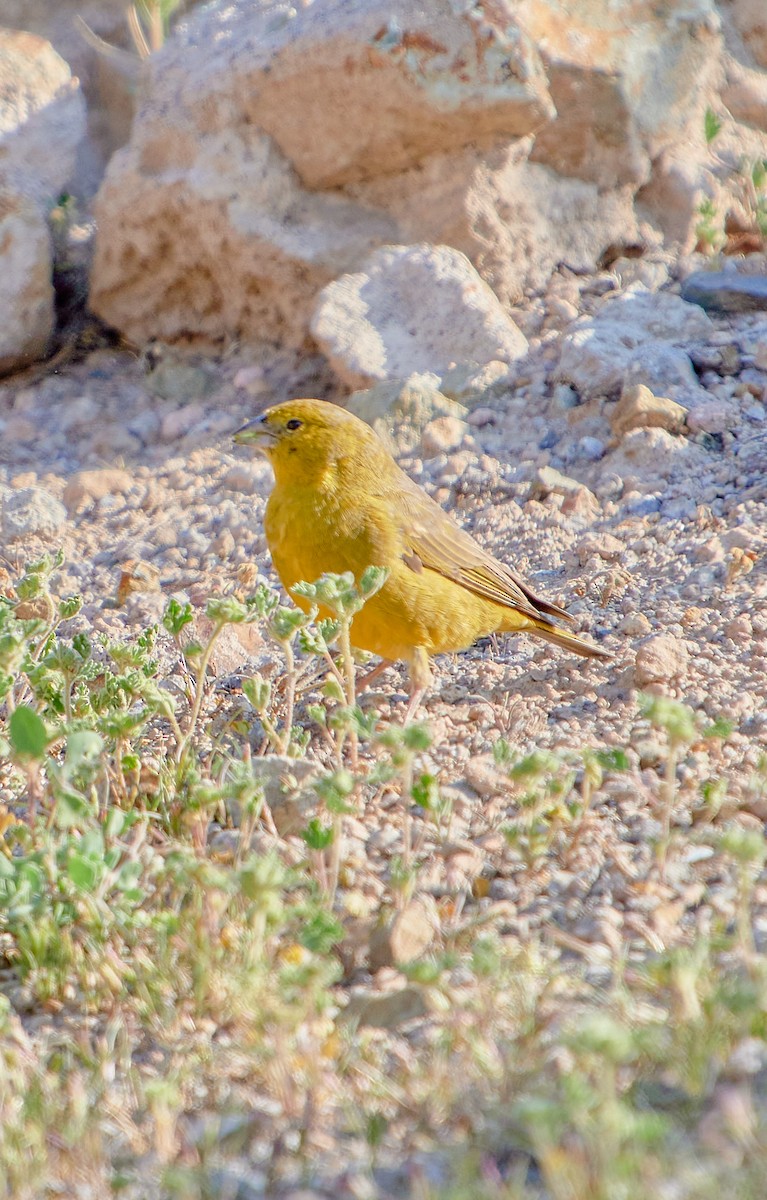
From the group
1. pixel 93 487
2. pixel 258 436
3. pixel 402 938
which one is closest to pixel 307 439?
pixel 258 436

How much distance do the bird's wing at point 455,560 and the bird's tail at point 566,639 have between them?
5cm

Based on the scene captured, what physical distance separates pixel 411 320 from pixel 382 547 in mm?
2558

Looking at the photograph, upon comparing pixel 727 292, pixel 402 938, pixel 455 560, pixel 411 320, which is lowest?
pixel 455 560

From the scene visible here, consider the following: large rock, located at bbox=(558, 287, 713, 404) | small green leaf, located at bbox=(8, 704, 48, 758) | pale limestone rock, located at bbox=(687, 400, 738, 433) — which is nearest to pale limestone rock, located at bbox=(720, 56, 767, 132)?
large rock, located at bbox=(558, 287, 713, 404)

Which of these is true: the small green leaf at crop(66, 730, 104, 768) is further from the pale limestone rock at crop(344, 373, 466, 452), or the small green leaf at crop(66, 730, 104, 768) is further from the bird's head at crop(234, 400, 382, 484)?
the pale limestone rock at crop(344, 373, 466, 452)

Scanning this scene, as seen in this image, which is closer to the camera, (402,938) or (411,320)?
(402,938)

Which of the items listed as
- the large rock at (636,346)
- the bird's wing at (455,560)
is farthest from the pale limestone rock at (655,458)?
the bird's wing at (455,560)

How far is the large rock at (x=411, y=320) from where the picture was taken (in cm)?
686

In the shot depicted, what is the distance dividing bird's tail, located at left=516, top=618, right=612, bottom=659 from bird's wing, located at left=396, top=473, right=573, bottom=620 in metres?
0.05

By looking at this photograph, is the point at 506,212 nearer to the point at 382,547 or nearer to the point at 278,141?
the point at 278,141

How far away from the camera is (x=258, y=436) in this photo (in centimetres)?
524

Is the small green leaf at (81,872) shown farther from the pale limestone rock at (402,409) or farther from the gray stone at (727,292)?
the gray stone at (727,292)

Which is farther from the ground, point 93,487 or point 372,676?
point 93,487

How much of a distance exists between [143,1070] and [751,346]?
518cm
